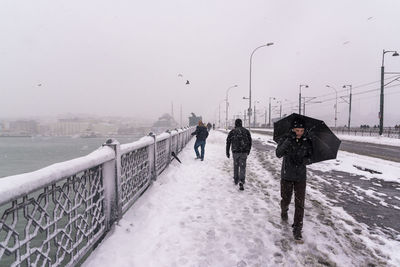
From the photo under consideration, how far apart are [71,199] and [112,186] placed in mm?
1056

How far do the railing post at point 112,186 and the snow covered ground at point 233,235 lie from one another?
0.71ft

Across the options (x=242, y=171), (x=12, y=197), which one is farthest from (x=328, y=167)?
(x=12, y=197)

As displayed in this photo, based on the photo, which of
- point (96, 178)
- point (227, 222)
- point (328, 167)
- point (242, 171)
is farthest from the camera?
point (328, 167)

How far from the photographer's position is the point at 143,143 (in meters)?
4.97

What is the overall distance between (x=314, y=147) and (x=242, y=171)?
270 cm

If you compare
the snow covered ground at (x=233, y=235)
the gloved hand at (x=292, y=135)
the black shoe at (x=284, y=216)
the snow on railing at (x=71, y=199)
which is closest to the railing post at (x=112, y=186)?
the snow on railing at (x=71, y=199)

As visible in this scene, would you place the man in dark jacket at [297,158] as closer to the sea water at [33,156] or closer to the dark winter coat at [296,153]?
the dark winter coat at [296,153]

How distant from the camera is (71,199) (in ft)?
8.17

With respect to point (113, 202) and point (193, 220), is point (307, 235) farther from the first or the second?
point (113, 202)

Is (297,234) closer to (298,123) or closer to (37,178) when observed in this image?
(298,123)

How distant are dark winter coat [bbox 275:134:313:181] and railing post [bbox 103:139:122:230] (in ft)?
8.21

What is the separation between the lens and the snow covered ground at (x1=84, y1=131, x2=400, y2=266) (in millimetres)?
2939

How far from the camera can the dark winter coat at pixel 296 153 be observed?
3.44 metres

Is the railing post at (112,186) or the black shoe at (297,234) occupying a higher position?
the railing post at (112,186)
